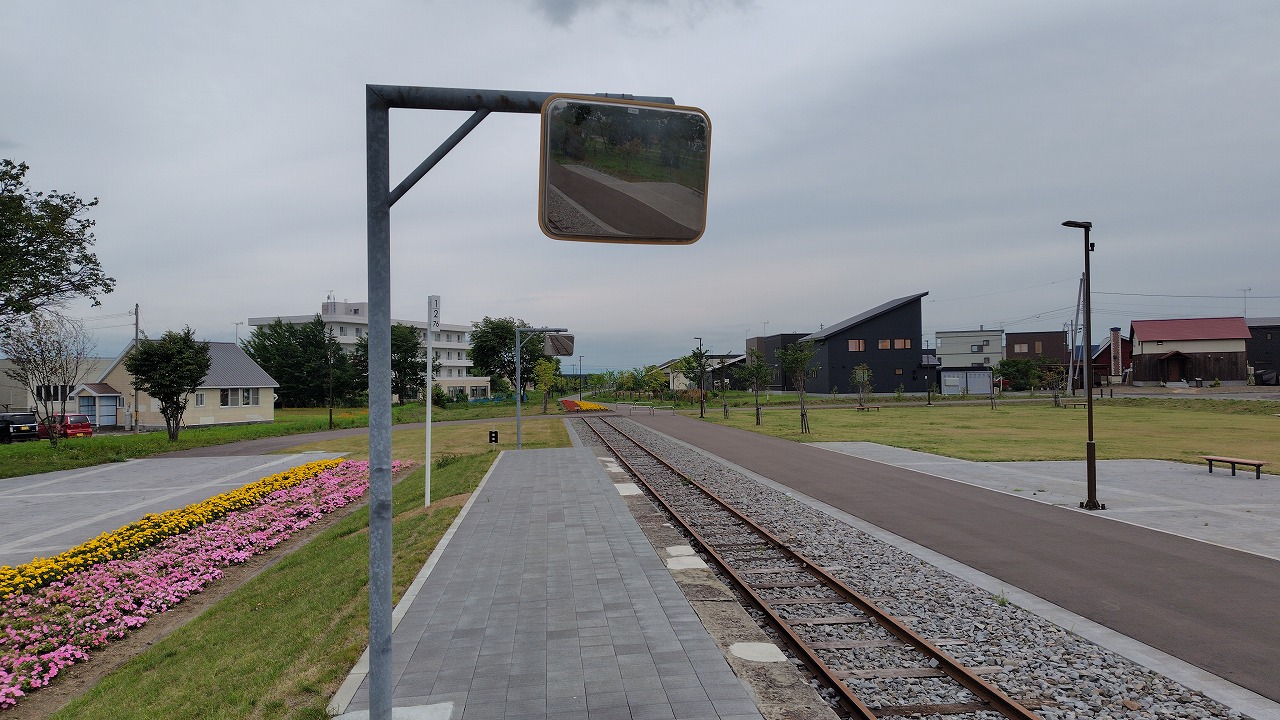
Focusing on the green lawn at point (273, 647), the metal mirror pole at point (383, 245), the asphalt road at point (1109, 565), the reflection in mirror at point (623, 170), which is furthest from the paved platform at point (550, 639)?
the asphalt road at point (1109, 565)

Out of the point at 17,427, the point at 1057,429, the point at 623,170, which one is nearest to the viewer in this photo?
the point at 623,170

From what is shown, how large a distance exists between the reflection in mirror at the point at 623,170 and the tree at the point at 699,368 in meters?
48.1

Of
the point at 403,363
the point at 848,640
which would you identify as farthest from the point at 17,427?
the point at 848,640

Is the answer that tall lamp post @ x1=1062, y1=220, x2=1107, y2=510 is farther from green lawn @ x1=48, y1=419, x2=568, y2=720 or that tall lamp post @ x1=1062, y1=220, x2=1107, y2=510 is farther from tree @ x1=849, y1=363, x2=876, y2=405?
tree @ x1=849, y1=363, x2=876, y2=405

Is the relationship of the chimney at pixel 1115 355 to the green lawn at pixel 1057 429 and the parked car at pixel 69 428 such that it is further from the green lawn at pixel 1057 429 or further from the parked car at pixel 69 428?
the parked car at pixel 69 428

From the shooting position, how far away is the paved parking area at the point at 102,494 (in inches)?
595

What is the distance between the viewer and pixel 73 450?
30.2 m

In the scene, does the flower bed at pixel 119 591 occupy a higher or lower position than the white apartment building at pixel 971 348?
lower

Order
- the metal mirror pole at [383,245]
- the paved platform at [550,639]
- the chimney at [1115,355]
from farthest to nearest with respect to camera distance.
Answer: the chimney at [1115,355] → the paved platform at [550,639] → the metal mirror pole at [383,245]

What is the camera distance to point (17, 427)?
37.5m

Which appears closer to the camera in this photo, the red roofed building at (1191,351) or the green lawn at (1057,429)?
the green lawn at (1057,429)

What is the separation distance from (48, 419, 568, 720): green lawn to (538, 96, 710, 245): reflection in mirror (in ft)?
16.7

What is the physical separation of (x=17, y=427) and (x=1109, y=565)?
5203 centimetres

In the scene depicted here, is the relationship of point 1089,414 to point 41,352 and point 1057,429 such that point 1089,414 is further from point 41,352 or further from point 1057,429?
point 41,352
